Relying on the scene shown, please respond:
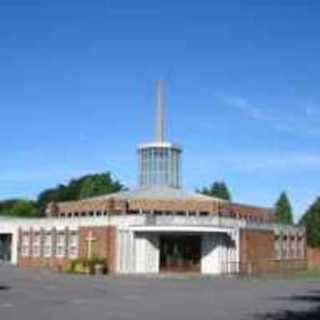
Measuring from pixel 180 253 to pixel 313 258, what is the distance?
20565 mm

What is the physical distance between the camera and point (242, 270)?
5975cm

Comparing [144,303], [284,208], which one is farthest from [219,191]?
[144,303]

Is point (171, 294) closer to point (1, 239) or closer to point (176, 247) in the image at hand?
point (176, 247)

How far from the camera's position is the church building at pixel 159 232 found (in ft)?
187

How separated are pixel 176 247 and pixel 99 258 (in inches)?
217

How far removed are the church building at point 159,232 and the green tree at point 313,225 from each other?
13.9 meters

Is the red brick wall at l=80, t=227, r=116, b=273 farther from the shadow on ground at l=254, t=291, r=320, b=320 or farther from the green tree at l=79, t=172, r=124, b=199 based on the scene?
the green tree at l=79, t=172, r=124, b=199

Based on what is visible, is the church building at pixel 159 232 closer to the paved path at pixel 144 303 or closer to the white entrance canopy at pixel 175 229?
the white entrance canopy at pixel 175 229

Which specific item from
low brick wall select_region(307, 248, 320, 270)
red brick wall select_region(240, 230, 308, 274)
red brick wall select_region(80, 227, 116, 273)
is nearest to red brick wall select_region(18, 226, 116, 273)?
red brick wall select_region(80, 227, 116, 273)

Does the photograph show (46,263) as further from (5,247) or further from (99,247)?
(5,247)

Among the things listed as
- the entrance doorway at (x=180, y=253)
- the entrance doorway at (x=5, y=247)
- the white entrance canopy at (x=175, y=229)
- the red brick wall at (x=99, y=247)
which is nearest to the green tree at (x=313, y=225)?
the entrance doorway at (x=180, y=253)

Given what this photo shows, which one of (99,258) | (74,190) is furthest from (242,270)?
(74,190)

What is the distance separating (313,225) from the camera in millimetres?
87750

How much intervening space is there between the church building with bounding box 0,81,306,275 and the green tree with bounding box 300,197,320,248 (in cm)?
1394
